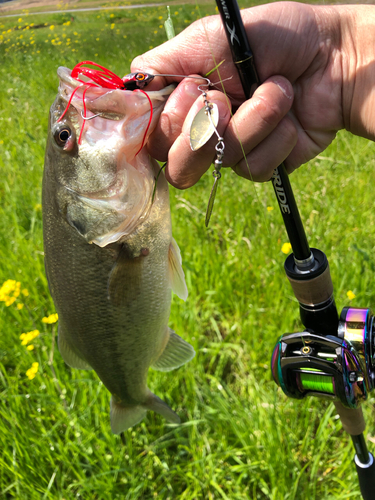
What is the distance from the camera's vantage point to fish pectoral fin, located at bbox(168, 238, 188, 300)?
151 cm

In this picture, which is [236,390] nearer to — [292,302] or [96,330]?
[292,302]

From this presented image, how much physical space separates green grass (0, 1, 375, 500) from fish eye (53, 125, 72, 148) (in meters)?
0.77

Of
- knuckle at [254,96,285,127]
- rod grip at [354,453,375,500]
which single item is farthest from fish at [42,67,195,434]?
rod grip at [354,453,375,500]

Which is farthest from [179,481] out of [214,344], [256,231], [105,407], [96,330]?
[256,231]

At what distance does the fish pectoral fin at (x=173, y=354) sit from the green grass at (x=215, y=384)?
473mm

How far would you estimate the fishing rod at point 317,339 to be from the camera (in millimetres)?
1201

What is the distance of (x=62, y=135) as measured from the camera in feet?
4.23

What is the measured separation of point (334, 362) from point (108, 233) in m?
0.80

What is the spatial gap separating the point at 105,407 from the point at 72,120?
1.48m

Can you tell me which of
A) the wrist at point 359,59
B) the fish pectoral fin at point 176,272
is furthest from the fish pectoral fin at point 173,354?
the wrist at point 359,59

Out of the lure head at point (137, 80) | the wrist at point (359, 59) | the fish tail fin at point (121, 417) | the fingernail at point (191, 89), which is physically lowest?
the fish tail fin at point (121, 417)

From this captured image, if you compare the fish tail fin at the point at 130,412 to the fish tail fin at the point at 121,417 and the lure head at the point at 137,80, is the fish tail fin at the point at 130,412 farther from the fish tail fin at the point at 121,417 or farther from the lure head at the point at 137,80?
the lure head at the point at 137,80

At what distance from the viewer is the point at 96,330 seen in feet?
5.03

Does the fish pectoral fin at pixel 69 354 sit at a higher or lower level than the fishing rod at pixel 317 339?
lower
